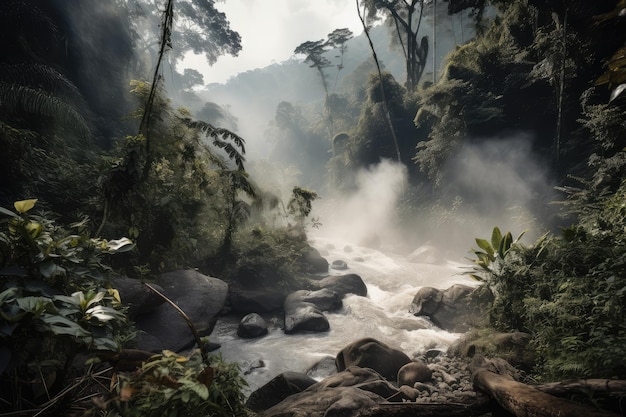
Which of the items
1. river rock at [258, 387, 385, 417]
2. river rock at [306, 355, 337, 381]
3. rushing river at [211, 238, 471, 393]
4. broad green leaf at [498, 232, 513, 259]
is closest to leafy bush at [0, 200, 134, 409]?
river rock at [258, 387, 385, 417]

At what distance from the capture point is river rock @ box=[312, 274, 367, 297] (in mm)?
11055

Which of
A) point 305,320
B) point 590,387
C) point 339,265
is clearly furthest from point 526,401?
point 339,265

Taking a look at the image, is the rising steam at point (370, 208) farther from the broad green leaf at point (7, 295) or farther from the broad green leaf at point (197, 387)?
the broad green leaf at point (7, 295)

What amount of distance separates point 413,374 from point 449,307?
352 cm

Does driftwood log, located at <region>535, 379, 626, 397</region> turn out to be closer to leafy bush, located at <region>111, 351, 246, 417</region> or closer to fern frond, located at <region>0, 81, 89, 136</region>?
leafy bush, located at <region>111, 351, 246, 417</region>

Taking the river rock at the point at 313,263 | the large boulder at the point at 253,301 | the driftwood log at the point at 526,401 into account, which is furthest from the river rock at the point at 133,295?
the river rock at the point at 313,263

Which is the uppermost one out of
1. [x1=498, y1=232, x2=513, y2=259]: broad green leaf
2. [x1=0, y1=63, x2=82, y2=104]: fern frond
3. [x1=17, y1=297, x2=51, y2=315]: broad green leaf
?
[x1=0, y1=63, x2=82, y2=104]: fern frond

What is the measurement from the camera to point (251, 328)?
7750 mm

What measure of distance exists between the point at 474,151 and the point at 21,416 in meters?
18.7

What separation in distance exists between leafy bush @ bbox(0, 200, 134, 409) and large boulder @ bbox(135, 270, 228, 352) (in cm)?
359

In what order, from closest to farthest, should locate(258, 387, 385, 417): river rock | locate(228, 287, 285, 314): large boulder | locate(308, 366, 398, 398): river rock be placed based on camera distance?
locate(258, 387, 385, 417): river rock → locate(308, 366, 398, 398): river rock → locate(228, 287, 285, 314): large boulder

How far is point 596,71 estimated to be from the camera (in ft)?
38.9

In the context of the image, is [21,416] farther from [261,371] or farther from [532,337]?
[532,337]

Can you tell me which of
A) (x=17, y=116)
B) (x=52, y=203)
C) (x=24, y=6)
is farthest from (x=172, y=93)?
(x=52, y=203)
